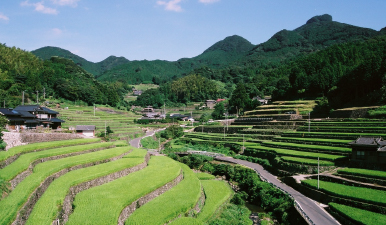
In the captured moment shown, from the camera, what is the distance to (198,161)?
36281mm

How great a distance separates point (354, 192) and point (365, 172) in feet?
13.9

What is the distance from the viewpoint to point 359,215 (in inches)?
653

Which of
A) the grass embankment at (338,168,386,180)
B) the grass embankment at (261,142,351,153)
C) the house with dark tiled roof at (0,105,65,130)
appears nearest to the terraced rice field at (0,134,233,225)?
the house with dark tiled roof at (0,105,65,130)

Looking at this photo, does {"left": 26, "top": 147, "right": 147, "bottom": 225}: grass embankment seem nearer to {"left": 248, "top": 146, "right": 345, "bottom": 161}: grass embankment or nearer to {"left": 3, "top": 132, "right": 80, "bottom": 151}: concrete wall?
{"left": 3, "top": 132, "right": 80, "bottom": 151}: concrete wall

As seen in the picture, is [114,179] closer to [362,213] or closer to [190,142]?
[362,213]

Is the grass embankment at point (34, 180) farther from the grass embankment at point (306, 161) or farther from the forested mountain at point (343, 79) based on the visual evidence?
the forested mountain at point (343, 79)

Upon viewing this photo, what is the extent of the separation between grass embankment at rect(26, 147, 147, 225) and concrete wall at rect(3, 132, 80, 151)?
836 cm

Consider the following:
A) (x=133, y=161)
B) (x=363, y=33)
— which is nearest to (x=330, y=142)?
(x=133, y=161)

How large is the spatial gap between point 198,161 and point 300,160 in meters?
12.7

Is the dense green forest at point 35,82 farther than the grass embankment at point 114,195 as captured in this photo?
Yes

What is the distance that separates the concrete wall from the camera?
25589 millimetres

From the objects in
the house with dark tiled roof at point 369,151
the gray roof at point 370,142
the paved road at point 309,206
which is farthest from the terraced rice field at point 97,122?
the gray roof at point 370,142

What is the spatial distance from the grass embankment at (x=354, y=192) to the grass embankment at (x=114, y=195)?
11.1 m

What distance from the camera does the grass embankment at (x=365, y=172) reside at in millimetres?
21641
